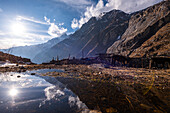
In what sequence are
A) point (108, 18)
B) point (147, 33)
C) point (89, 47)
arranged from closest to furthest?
point (147, 33) < point (89, 47) < point (108, 18)

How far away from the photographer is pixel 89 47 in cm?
14062

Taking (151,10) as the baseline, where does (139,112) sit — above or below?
below

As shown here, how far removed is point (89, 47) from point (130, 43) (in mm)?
87231

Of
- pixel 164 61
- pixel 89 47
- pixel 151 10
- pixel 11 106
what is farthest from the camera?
pixel 89 47

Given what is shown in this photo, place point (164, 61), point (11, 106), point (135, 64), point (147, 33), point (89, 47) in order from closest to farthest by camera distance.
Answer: point (11, 106) < point (164, 61) < point (135, 64) < point (147, 33) < point (89, 47)

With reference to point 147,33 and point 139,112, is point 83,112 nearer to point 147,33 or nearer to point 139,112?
point 139,112

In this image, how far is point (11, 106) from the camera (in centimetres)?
371

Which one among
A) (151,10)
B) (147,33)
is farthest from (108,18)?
(147,33)

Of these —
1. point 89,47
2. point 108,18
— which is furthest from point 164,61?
point 108,18

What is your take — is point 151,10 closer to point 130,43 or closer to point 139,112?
point 130,43

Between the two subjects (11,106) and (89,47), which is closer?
(11,106)

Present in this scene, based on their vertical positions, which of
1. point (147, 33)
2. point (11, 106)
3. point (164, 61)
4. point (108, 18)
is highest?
point (108, 18)

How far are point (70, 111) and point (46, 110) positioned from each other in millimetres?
1034

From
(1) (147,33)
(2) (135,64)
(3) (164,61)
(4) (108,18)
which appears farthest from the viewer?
(4) (108,18)
